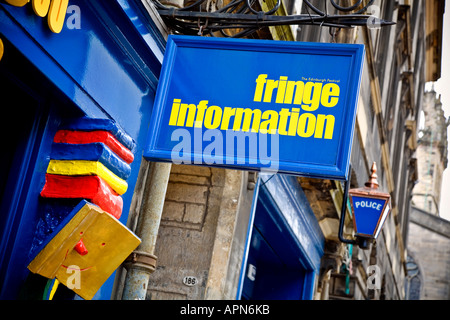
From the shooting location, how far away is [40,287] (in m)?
4.22

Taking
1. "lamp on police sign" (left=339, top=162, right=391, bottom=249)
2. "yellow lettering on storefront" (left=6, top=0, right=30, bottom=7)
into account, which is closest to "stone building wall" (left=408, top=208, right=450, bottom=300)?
"lamp on police sign" (left=339, top=162, right=391, bottom=249)

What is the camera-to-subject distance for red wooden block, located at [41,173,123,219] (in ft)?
13.9

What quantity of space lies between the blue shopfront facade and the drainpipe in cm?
25

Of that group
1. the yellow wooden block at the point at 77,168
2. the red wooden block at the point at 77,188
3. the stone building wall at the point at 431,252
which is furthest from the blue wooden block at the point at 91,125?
the stone building wall at the point at 431,252

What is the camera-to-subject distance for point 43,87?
4227 millimetres

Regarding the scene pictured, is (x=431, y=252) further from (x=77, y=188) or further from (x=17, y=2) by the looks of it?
(x=17, y=2)

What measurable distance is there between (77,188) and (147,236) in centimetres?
123

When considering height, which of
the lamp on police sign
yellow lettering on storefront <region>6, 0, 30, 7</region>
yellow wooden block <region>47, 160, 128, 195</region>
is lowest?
yellow wooden block <region>47, 160, 128, 195</region>

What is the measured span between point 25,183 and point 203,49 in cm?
146

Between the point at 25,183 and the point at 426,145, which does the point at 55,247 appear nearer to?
the point at 25,183

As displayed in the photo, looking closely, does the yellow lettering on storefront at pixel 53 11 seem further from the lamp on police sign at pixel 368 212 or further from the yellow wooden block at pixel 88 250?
the lamp on police sign at pixel 368 212

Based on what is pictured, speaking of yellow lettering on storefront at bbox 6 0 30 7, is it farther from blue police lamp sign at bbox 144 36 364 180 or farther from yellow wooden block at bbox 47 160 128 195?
blue police lamp sign at bbox 144 36 364 180

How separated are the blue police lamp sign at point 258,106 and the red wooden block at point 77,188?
14.9 inches
